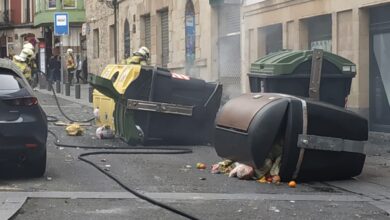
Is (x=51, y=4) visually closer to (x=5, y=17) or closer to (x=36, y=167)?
(x=5, y=17)

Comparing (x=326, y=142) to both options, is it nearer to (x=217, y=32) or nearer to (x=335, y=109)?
(x=335, y=109)

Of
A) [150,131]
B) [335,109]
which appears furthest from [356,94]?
[335,109]

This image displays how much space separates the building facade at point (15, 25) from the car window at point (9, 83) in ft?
143

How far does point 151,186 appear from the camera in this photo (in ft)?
25.7

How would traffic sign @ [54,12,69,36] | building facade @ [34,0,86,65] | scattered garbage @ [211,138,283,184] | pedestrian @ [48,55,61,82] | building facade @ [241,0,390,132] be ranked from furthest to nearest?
building facade @ [34,0,86,65] < pedestrian @ [48,55,61,82] < traffic sign @ [54,12,69,36] < building facade @ [241,0,390,132] < scattered garbage @ [211,138,283,184]

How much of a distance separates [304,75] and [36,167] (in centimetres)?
403

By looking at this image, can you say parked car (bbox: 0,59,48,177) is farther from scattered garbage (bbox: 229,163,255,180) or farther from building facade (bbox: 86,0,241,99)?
building facade (bbox: 86,0,241,99)

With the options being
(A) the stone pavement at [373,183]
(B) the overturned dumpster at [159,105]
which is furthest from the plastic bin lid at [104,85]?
(A) the stone pavement at [373,183]

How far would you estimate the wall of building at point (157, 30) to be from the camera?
20734 millimetres

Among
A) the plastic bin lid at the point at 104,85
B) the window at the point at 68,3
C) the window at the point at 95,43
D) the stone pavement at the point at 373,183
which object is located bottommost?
the stone pavement at the point at 373,183

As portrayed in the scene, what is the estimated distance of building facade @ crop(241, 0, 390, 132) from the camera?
41.9ft

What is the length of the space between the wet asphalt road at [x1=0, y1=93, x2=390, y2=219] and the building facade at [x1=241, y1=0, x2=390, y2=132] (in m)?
4.43

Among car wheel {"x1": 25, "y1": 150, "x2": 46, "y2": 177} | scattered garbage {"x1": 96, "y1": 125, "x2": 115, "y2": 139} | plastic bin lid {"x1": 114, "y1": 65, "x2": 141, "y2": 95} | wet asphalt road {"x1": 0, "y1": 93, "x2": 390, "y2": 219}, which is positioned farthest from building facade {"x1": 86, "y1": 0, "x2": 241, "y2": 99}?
car wheel {"x1": 25, "y1": 150, "x2": 46, "y2": 177}

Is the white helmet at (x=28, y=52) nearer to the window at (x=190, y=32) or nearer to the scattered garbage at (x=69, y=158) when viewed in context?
the window at (x=190, y=32)
